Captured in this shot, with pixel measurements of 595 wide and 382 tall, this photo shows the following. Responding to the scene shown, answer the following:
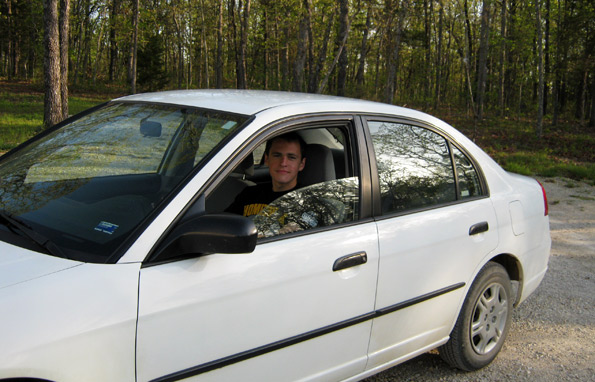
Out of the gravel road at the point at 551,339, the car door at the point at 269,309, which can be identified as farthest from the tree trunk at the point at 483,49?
the car door at the point at 269,309

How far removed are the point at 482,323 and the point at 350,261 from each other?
1.41 meters

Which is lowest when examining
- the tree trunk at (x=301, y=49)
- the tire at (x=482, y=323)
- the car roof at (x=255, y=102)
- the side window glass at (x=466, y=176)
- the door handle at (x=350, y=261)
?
the tire at (x=482, y=323)

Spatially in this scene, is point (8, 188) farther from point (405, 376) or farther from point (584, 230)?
point (584, 230)

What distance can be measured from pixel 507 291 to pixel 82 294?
2795mm

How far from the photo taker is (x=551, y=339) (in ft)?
13.4

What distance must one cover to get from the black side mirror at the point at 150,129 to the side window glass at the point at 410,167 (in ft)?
3.71

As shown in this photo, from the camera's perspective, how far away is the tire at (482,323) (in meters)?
3.32

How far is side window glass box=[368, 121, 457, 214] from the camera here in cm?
294

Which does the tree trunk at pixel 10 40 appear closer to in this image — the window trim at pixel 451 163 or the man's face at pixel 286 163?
the man's face at pixel 286 163

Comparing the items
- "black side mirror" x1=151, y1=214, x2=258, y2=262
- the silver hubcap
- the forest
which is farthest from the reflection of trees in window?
the forest

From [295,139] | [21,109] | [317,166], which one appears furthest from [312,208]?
[21,109]

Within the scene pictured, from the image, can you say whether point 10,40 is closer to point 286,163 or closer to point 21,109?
point 21,109

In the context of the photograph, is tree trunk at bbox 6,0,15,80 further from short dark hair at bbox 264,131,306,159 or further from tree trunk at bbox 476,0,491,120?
short dark hair at bbox 264,131,306,159

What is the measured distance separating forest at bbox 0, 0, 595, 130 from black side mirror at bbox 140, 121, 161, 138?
1129 centimetres
